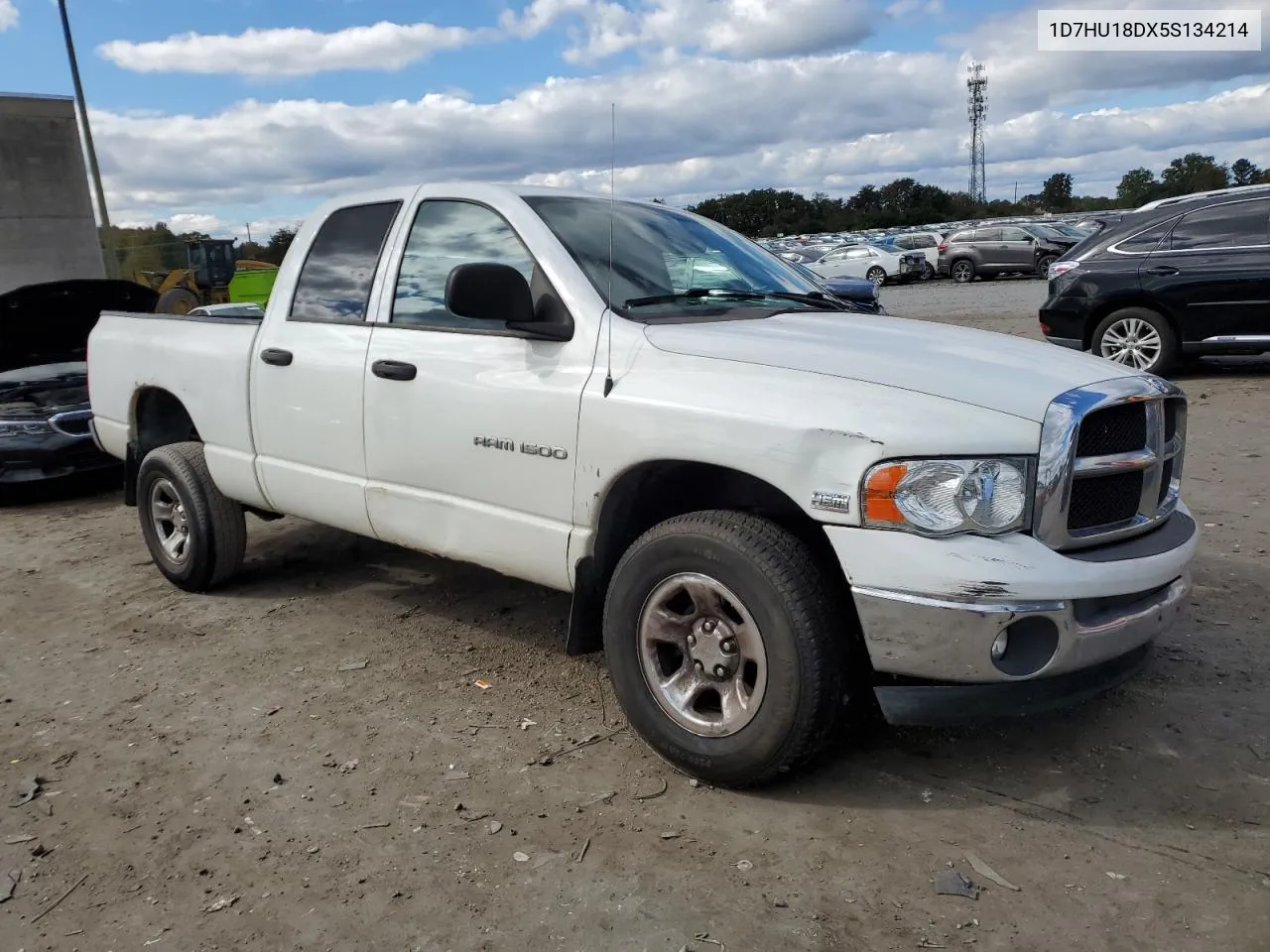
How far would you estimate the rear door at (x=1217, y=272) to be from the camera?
9.45 metres

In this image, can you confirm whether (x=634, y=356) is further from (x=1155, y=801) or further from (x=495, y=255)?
(x=1155, y=801)

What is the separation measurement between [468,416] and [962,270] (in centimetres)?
3031

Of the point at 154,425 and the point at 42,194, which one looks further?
the point at 42,194

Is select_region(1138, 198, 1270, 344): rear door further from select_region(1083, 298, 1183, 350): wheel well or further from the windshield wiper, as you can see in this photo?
the windshield wiper

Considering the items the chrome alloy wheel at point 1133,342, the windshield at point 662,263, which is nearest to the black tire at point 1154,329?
the chrome alloy wheel at point 1133,342

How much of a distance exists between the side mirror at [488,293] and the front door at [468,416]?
15 cm

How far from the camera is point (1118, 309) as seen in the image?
10125 mm

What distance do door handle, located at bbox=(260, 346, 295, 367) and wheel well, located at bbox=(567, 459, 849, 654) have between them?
1846mm

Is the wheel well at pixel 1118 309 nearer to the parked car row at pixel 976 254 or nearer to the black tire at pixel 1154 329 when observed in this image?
the black tire at pixel 1154 329

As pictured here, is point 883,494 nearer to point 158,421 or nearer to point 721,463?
point 721,463

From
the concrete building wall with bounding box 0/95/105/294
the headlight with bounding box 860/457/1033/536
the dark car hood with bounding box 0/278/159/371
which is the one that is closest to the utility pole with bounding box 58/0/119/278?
the concrete building wall with bounding box 0/95/105/294

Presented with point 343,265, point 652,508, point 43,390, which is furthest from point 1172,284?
point 43,390

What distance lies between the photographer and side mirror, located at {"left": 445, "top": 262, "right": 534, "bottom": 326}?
3.41 metres

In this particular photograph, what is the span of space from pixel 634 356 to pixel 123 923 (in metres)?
2.16
